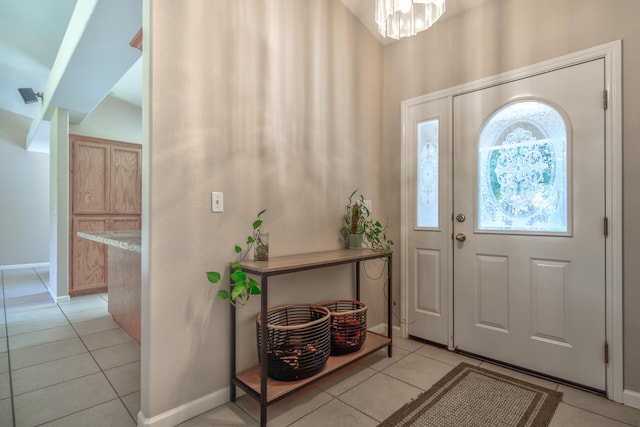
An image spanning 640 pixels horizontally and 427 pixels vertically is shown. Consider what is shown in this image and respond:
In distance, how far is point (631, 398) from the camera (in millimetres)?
1781

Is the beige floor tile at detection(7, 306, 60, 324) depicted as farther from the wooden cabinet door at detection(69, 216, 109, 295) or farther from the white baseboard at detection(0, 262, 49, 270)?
the white baseboard at detection(0, 262, 49, 270)

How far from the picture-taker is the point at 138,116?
18.9 feet

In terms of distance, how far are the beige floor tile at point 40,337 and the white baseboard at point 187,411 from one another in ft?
5.77

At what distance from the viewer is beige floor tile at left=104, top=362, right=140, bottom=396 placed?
193 cm

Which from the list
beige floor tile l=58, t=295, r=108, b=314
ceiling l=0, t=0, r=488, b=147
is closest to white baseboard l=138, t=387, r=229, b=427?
ceiling l=0, t=0, r=488, b=147

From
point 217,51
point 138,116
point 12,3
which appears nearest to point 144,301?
point 217,51

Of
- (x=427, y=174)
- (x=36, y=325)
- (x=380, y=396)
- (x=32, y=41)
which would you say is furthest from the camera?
(x=32, y=41)

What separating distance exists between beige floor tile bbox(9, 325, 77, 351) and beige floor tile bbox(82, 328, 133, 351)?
20 cm

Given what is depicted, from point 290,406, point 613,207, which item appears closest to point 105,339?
point 290,406

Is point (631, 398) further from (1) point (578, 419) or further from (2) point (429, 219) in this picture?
(2) point (429, 219)

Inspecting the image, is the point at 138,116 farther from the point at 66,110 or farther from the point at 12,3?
the point at 12,3

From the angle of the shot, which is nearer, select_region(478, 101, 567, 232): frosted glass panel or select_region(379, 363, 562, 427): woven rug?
select_region(379, 363, 562, 427): woven rug

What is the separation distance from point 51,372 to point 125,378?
54cm

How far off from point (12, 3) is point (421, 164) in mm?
4026
